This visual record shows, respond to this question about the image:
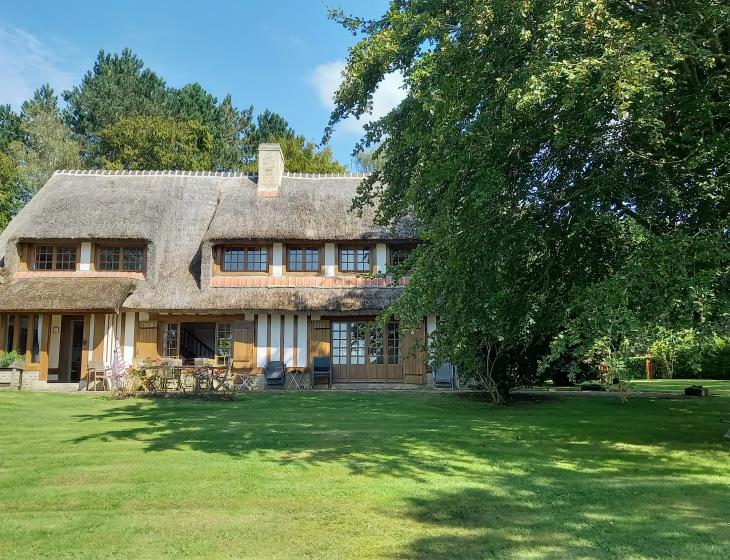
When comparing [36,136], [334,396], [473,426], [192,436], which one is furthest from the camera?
[36,136]

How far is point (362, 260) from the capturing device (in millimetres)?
19594

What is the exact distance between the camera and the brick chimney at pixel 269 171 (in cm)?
2148

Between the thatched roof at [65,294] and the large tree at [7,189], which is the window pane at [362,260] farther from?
the large tree at [7,189]

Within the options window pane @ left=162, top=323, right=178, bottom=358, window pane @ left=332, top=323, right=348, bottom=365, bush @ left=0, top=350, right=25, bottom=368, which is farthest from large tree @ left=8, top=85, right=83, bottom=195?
window pane @ left=332, top=323, right=348, bottom=365

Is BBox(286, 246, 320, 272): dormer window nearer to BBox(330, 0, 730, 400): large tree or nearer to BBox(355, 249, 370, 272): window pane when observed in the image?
BBox(355, 249, 370, 272): window pane

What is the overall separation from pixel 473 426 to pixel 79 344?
1668 centimetres

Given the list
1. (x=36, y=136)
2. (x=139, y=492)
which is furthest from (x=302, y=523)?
(x=36, y=136)

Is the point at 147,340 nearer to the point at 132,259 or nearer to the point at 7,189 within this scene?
the point at 132,259

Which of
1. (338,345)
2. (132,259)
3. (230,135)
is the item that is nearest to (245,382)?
(338,345)

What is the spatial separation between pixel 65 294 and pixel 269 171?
8.04 m

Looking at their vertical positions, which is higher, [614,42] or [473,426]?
[614,42]

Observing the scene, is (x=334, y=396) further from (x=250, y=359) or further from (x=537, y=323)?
(x=537, y=323)

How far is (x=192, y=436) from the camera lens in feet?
28.8

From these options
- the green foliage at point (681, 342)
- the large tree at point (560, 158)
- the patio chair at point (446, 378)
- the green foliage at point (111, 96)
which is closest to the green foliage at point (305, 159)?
the green foliage at point (111, 96)
